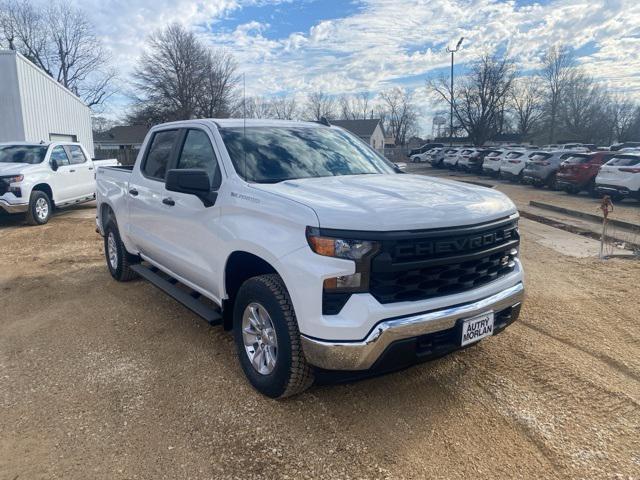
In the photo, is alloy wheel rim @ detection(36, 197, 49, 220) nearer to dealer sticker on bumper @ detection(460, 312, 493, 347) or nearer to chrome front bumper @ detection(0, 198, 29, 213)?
chrome front bumper @ detection(0, 198, 29, 213)

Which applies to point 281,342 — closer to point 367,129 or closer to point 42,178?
point 42,178

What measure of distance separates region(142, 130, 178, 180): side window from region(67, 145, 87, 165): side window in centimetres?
865

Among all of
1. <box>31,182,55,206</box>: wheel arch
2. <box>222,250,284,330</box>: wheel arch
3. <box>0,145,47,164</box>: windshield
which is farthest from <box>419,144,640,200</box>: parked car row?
<box>0,145,47,164</box>: windshield

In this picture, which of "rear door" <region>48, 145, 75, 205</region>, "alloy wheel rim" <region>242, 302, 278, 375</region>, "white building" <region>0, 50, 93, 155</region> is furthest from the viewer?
"white building" <region>0, 50, 93, 155</region>

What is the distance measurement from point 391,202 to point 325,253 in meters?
0.56

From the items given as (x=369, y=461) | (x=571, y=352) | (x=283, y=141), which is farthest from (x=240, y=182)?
(x=571, y=352)

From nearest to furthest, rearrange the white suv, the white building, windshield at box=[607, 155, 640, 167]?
the white suv → windshield at box=[607, 155, 640, 167] → the white building

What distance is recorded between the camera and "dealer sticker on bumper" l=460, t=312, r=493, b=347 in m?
3.00

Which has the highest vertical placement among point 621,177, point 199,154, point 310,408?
point 199,154

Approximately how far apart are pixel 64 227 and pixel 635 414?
11.1 metres

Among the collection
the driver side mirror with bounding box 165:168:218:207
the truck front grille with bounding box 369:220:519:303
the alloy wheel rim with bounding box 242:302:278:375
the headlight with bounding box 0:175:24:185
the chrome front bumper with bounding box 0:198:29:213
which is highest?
the driver side mirror with bounding box 165:168:218:207

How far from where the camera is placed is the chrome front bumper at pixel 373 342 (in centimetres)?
271

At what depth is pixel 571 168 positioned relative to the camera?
59.0ft

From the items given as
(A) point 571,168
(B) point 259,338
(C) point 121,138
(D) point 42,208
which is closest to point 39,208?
(D) point 42,208
